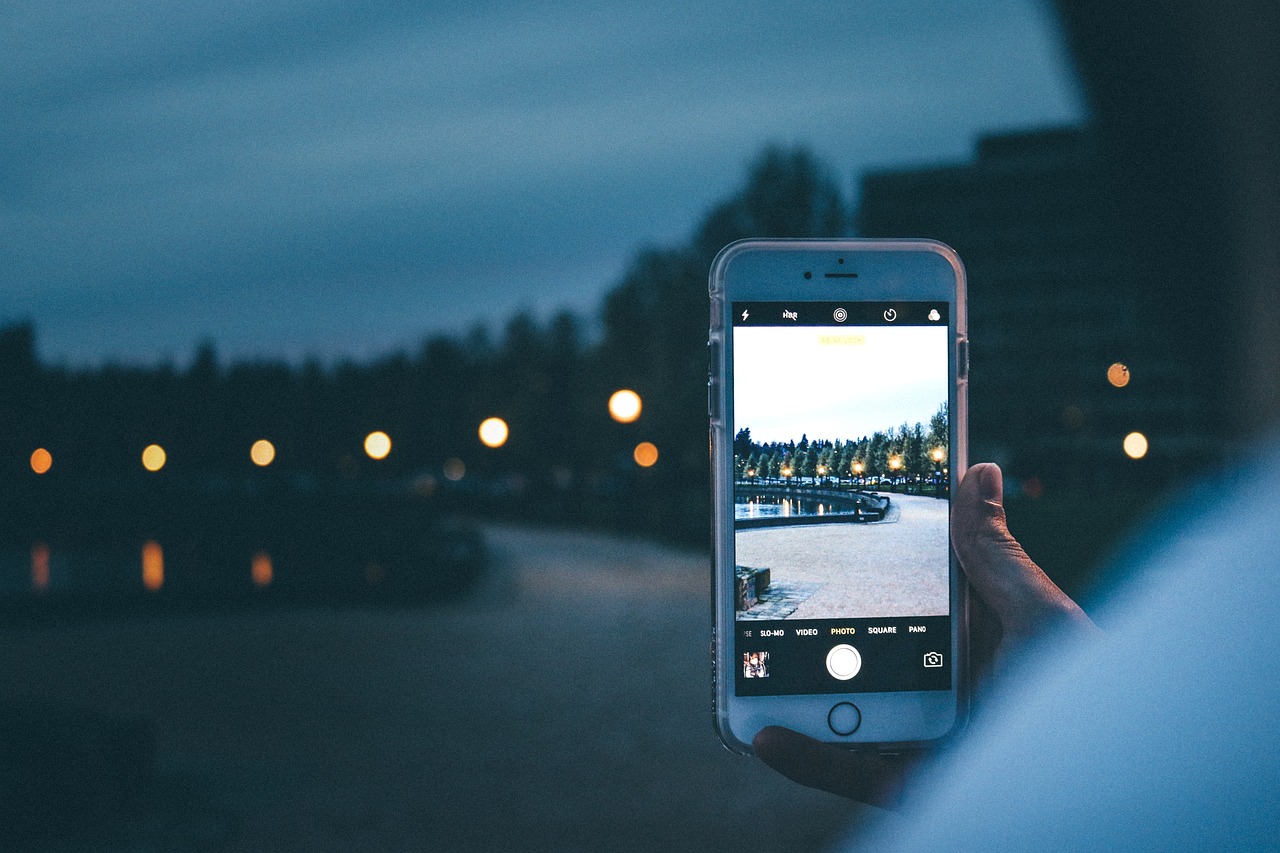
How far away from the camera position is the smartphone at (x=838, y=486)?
209 cm

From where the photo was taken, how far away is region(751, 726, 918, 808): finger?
181 cm

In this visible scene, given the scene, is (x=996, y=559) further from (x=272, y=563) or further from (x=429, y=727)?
(x=272, y=563)

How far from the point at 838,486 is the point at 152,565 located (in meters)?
30.8

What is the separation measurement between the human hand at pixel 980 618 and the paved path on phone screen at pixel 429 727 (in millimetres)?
6993

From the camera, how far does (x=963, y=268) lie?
2.21 meters

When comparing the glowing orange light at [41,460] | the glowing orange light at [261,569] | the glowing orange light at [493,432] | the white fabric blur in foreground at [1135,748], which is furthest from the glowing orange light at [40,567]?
the white fabric blur in foreground at [1135,748]

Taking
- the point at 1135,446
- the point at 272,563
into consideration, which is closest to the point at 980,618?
the point at 1135,446

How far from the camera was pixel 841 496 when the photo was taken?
2.06 meters

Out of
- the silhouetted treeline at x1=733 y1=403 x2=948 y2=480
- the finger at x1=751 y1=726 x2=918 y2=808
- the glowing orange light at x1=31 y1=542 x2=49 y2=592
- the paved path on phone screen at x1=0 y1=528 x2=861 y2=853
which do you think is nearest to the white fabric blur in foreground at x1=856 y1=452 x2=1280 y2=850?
the finger at x1=751 y1=726 x2=918 y2=808

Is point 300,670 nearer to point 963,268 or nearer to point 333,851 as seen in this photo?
point 333,851

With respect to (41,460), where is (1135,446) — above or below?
above

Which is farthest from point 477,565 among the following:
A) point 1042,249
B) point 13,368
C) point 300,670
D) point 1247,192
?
point 1042,249

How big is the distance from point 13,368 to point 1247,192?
2237 inches

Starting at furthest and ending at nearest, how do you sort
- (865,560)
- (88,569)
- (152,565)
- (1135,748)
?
(88,569)
(152,565)
(865,560)
(1135,748)
